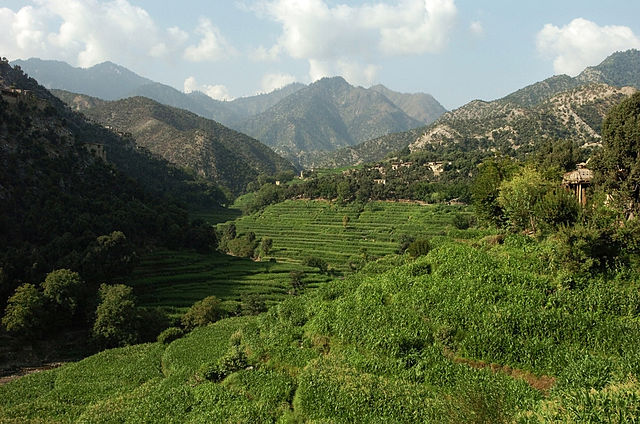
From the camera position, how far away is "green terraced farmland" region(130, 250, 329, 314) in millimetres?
59094

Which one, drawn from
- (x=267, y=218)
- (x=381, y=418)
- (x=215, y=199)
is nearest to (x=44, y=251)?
(x=381, y=418)

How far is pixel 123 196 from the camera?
85812mm

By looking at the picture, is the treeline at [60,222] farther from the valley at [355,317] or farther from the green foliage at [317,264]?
the green foliage at [317,264]

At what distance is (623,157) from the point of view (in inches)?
1233

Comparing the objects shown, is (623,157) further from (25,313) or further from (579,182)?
(25,313)

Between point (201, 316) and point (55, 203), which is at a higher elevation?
point (55, 203)

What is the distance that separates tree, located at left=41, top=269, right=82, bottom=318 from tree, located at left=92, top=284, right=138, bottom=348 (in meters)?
4.28

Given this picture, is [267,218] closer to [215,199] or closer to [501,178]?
[215,199]

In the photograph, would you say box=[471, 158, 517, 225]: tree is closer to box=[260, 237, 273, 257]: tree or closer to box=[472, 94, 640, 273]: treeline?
box=[472, 94, 640, 273]: treeline

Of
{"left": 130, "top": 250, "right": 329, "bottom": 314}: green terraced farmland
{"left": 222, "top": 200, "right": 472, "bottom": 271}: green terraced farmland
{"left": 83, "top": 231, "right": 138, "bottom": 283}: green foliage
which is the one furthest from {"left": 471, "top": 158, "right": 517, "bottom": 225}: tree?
{"left": 83, "top": 231, "right": 138, "bottom": 283}: green foliage

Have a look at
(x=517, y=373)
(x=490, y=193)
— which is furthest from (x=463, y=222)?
(x=517, y=373)

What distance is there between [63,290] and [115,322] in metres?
8.96

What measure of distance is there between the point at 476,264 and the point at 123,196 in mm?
83892

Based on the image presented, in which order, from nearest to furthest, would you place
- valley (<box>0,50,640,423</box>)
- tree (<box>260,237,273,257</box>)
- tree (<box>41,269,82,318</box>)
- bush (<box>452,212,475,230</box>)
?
valley (<box>0,50,640,423</box>) < tree (<box>41,269,82,318</box>) < bush (<box>452,212,475,230</box>) < tree (<box>260,237,273,257</box>)
